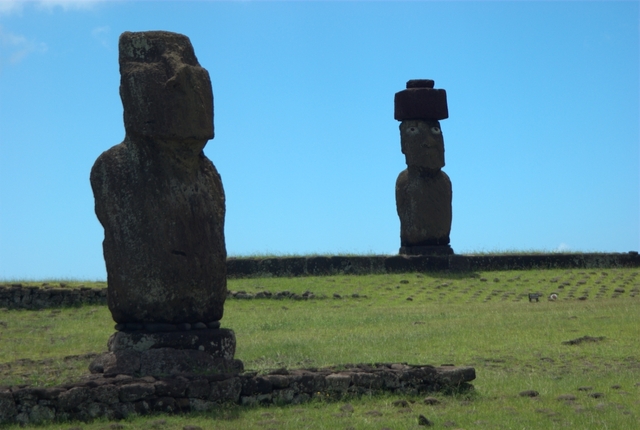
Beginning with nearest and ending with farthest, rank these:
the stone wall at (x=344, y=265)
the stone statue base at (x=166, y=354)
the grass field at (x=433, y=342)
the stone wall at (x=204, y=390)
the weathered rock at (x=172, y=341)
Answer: the stone wall at (x=204, y=390)
the grass field at (x=433, y=342)
the stone statue base at (x=166, y=354)
the weathered rock at (x=172, y=341)
the stone wall at (x=344, y=265)

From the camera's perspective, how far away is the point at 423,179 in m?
28.5

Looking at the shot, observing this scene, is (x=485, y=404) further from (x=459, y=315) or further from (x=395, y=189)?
(x=395, y=189)

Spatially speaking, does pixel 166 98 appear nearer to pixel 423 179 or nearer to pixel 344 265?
pixel 344 265

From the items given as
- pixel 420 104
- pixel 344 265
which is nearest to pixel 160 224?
pixel 344 265

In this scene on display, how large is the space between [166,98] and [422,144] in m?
17.3

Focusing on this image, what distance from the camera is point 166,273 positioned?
11.8 metres

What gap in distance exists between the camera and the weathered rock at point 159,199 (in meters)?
11.8

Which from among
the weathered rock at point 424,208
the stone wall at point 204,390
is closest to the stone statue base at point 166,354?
the stone wall at point 204,390

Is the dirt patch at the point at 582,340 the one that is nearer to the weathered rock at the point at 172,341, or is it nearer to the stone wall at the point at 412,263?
the weathered rock at the point at 172,341

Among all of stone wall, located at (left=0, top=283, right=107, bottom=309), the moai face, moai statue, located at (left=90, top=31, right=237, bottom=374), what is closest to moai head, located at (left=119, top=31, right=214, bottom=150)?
moai statue, located at (left=90, top=31, right=237, bottom=374)

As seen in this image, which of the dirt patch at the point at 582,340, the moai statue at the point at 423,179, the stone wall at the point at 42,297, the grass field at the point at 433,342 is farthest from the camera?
the moai statue at the point at 423,179

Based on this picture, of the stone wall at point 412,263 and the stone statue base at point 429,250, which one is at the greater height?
the stone statue base at point 429,250

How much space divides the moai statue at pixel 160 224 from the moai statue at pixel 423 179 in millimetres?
16789

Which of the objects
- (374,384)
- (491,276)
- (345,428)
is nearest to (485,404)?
(374,384)
